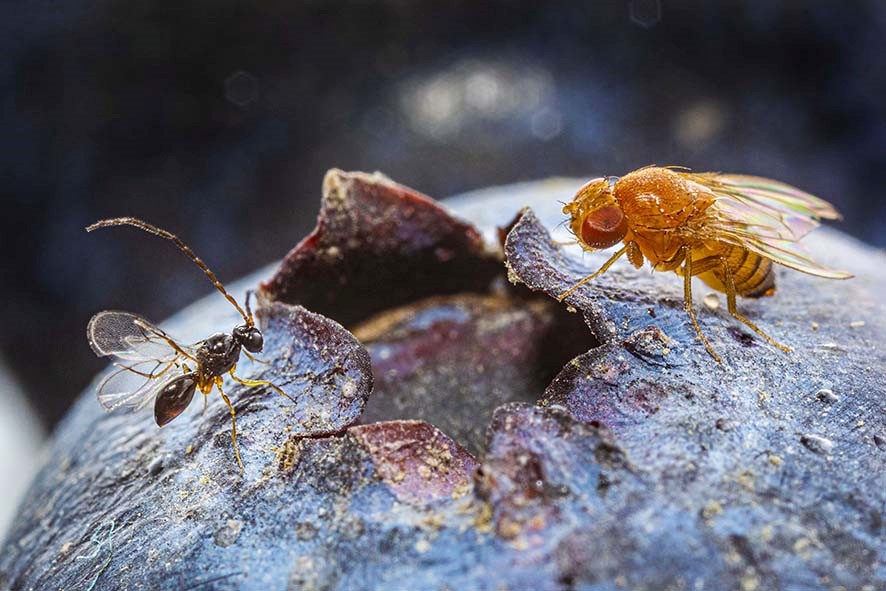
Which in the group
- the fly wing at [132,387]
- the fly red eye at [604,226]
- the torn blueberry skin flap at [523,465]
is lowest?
the torn blueberry skin flap at [523,465]

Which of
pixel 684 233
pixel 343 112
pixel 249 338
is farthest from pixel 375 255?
pixel 343 112

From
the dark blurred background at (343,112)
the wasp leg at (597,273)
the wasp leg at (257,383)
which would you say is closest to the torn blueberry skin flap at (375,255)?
the wasp leg at (257,383)

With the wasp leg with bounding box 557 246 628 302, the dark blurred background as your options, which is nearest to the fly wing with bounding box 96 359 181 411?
the wasp leg with bounding box 557 246 628 302

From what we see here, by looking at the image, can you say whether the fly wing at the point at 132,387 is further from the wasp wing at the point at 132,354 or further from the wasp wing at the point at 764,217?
the wasp wing at the point at 764,217

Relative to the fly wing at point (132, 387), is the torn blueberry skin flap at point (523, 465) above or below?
below

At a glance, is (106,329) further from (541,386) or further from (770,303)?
(770,303)

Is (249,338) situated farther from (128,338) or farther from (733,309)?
(733,309)

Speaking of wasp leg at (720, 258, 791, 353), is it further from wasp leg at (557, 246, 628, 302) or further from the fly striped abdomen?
wasp leg at (557, 246, 628, 302)
